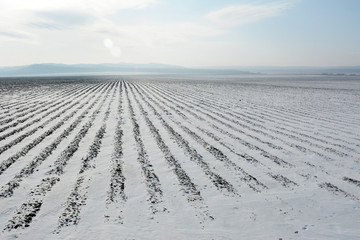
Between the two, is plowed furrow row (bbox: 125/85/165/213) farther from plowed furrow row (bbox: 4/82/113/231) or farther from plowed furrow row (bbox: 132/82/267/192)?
plowed furrow row (bbox: 132/82/267/192)

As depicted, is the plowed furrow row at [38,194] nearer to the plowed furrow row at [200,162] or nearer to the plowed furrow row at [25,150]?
the plowed furrow row at [25,150]

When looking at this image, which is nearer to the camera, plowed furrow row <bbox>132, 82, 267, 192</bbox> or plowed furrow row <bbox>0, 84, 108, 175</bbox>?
plowed furrow row <bbox>132, 82, 267, 192</bbox>

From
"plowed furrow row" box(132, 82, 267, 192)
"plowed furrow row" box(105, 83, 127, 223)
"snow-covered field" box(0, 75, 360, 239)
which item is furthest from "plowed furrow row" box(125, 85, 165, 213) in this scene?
"plowed furrow row" box(132, 82, 267, 192)

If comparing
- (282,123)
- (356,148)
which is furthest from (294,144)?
(282,123)

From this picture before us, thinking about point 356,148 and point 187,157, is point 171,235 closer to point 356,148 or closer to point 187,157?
point 187,157

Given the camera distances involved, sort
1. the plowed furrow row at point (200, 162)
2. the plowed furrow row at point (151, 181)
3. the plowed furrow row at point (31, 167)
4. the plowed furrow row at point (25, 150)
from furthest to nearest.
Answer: the plowed furrow row at point (25, 150)
the plowed furrow row at point (200, 162)
the plowed furrow row at point (31, 167)
the plowed furrow row at point (151, 181)

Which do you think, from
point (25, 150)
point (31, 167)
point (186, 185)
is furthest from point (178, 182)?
point (25, 150)

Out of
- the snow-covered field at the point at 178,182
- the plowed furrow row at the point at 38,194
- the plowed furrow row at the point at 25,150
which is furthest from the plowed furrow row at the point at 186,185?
the plowed furrow row at the point at 25,150

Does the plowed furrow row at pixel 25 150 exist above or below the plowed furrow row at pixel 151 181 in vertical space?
above

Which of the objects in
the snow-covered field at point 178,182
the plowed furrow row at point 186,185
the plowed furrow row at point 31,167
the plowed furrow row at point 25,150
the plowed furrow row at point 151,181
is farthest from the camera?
the plowed furrow row at point 25,150

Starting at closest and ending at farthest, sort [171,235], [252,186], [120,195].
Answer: [171,235]
[120,195]
[252,186]

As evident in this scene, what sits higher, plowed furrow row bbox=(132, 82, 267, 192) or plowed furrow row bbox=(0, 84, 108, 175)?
plowed furrow row bbox=(0, 84, 108, 175)
